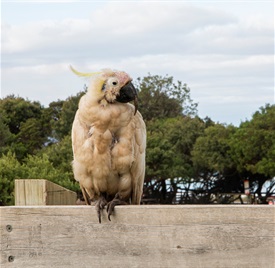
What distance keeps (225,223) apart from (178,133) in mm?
36149

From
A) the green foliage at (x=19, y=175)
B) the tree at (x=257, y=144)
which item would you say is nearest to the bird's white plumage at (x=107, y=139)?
the green foliage at (x=19, y=175)

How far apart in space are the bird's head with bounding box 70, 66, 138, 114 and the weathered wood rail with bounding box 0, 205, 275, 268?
5.02 ft

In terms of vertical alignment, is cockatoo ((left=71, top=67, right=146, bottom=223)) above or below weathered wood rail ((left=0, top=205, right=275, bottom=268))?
above

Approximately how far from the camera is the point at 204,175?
40.8m

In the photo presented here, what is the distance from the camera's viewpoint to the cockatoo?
4.68m

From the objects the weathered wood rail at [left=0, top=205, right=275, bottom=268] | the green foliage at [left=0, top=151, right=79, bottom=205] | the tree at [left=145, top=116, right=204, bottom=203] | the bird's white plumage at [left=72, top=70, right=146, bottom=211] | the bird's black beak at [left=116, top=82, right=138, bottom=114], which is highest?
the bird's black beak at [left=116, top=82, right=138, bottom=114]

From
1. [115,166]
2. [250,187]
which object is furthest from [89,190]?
[250,187]

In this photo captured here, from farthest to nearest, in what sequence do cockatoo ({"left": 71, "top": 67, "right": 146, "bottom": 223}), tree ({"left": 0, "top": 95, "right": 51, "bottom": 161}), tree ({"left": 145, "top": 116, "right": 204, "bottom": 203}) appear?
tree ({"left": 0, "top": 95, "right": 51, "bottom": 161}), tree ({"left": 145, "top": 116, "right": 204, "bottom": 203}), cockatoo ({"left": 71, "top": 67, "right": 146, "bottom": 223})

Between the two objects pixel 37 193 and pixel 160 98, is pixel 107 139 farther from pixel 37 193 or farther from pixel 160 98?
pixel 160 98

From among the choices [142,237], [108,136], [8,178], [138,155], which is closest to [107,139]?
[108,136]

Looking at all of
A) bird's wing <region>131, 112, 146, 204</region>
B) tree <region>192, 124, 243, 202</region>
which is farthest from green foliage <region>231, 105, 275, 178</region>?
bird's wing <region>131, 112, 146, 204</region>

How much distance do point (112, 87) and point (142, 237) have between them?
69.9 inches

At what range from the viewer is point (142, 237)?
10.2 feet

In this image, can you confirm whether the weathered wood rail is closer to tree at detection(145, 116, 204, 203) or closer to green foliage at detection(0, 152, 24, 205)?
green foliage at detection(0, 152, 24, 205)
